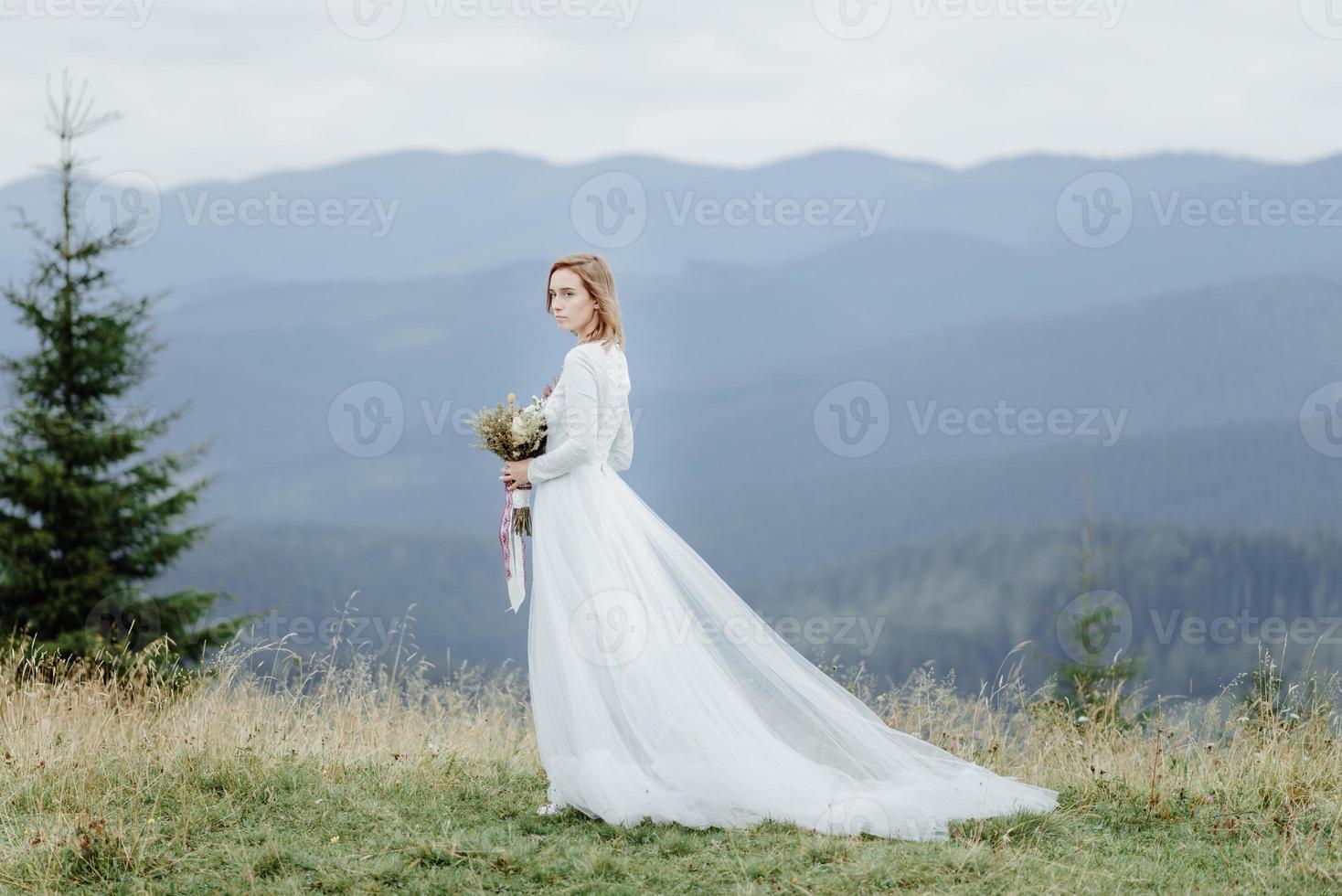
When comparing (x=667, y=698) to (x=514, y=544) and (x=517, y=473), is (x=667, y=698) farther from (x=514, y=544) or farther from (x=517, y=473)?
(x=517, y=473)

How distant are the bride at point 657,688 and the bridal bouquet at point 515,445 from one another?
0.09m

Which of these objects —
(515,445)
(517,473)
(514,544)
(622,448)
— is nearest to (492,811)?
(514,544)

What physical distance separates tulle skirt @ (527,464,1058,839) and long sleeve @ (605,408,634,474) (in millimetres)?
135

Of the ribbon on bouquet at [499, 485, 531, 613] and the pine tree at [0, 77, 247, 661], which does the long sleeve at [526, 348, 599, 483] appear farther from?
the pine tree at [0, 77, 247, 661]

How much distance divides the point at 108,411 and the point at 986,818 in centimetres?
1422

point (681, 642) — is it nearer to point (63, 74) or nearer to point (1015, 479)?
point (63, 74)

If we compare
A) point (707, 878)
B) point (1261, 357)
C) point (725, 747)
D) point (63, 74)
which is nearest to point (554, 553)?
point (725, 747)

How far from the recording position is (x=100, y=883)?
201 inches

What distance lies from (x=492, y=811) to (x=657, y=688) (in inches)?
42.8

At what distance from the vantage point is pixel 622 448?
630cm

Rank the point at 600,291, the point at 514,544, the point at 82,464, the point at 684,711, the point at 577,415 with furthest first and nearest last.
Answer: the point at 82,464, the point at 514,544, the point at 600,291, the point at 577,415, the point at 684,711

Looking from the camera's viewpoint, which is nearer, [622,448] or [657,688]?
[657,688]

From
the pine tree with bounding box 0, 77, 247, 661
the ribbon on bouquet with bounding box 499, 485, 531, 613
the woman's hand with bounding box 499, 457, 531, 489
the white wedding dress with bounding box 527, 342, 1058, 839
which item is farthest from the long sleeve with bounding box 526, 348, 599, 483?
the pine tree with bounding box 0, 77, 247, 661

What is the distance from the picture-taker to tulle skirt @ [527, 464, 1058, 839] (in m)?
5.59
